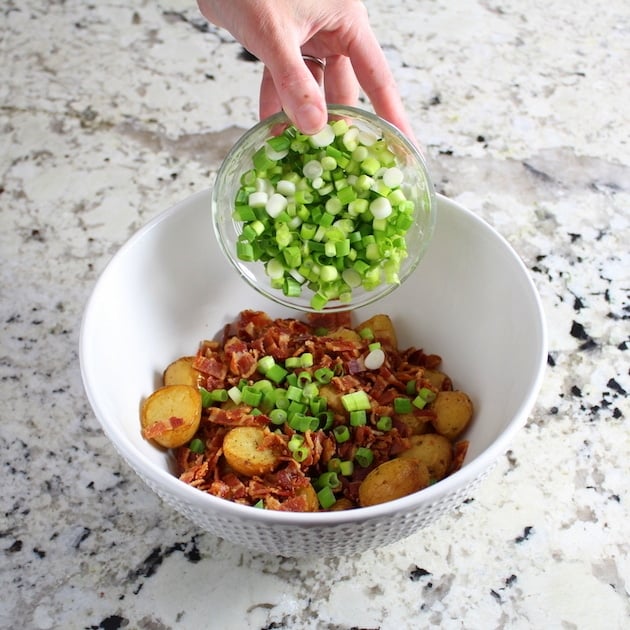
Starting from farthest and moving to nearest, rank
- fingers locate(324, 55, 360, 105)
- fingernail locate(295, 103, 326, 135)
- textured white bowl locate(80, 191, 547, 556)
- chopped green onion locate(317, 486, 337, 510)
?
1. fingers locate(324, 55, 360, 105)
2. chopped green onion locate(317, 486, 337, 510)
3. fingernail locate(295, 103, 326, 135)
4. textured white bowl locate(80, 191, 547, 556)

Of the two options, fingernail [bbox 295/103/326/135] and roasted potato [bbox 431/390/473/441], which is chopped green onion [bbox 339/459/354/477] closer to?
roasted potato [bbox 431/390/473/441]

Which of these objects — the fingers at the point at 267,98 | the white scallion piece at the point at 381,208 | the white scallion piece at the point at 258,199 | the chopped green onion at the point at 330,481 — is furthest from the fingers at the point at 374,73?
the chopped green onion at the point at 330,481

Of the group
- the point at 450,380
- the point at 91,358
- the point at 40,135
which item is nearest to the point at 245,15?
the point at 91,358

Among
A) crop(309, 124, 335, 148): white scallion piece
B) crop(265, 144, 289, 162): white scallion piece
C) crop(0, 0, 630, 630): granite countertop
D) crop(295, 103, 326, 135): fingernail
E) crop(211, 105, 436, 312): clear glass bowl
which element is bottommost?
crop(0, 0, 630, 630): granite countertop

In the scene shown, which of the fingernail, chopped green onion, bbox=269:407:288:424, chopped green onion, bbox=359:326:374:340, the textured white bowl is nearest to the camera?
the textured white bowl

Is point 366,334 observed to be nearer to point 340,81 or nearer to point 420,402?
point 420,402

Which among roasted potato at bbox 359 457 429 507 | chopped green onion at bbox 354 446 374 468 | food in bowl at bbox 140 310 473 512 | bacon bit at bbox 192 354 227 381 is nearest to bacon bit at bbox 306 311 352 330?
food in bowl at bbox 140 310 473 512

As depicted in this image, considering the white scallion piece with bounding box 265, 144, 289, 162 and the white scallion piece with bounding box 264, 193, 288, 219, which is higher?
the white scallion piece with bounding box 265, 144, 289, 162
